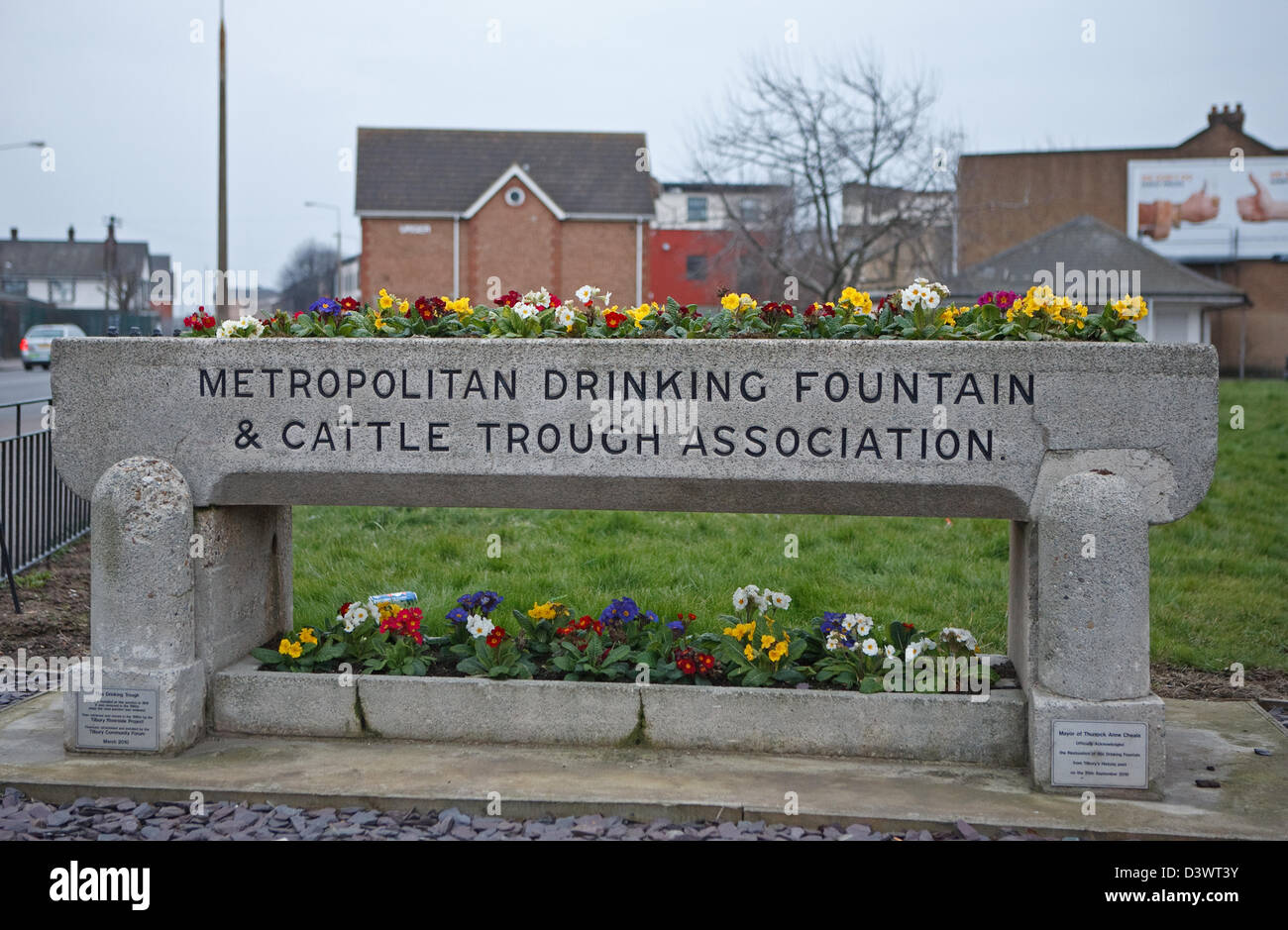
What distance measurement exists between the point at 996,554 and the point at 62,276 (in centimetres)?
7564

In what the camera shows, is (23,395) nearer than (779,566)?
No

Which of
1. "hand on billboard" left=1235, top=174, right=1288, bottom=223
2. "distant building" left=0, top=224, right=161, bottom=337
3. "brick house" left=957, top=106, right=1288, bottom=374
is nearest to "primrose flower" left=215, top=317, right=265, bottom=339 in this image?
"brick house" left=957, top=106, right=1288, bottom=374

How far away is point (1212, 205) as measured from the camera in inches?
1550

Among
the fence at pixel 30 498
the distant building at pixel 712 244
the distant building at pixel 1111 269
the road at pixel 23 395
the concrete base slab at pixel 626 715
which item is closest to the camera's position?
the concrete base slab at pixel 626 715

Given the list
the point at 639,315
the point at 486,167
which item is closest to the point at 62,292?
the point at 486,167

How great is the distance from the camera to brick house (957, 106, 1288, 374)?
3581 centimetres

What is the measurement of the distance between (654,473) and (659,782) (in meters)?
1.13

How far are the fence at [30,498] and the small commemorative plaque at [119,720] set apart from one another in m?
3.08

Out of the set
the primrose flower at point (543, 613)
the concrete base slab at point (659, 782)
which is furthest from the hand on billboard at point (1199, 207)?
the primrose flower at point (543, 613)

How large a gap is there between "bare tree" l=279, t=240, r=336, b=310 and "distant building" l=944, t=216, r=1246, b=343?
3917 centimetres

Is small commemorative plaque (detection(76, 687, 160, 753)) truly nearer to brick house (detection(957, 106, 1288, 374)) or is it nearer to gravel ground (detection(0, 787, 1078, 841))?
gravel ground (detection(0, 787, 1078, 841))

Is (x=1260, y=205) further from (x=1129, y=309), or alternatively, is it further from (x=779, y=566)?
(x=1129, y=309)

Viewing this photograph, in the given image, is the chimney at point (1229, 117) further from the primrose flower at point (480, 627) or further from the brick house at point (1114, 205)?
the primrose flower at point (480, 627)

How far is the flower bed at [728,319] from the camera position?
4.47 m
